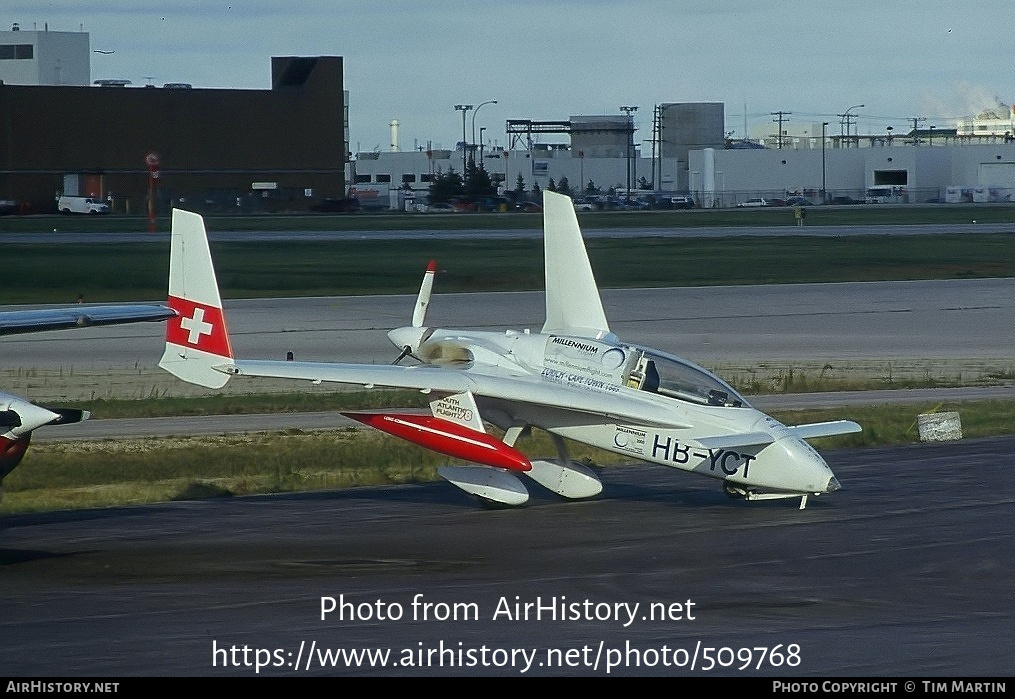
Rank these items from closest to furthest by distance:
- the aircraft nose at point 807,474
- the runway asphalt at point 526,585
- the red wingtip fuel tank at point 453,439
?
the runway asphalt at point 526,585 → the aircraft nose at point 807,474 → the red wingtip fuel tank at point 453,439

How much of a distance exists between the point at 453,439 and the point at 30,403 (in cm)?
574

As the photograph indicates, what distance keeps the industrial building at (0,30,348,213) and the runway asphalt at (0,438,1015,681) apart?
93.3 meters

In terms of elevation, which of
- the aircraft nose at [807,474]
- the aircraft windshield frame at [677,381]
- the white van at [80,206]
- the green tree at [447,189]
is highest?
the green tree at [447,189]

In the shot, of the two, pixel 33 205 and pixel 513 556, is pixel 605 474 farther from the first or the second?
pixel 33 205

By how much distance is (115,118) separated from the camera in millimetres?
110125

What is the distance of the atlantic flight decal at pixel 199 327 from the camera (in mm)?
17625

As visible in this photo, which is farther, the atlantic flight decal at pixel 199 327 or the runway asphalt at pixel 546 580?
the atlantic flight decal at pixel 199 327

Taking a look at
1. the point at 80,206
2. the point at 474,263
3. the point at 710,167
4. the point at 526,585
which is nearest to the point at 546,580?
the point at 526,585

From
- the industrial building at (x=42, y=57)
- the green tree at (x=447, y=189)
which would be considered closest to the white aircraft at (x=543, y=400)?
the green tree at (x=447, y=189)

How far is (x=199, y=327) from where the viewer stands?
1772cm

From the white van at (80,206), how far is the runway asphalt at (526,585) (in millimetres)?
92080

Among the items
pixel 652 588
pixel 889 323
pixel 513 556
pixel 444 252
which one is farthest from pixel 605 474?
pixel 444 252

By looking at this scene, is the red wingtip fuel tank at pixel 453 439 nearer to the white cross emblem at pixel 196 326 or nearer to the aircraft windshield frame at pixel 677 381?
the aircraft windshield frame at pixel 677 381

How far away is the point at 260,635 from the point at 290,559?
351 cm
